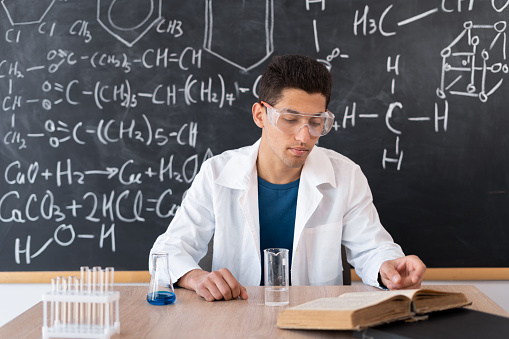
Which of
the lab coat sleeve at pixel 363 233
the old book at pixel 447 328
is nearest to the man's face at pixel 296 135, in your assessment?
the lab coat sleeve at pixel 363 233

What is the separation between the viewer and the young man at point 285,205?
202 centimetres

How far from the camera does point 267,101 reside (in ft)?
6.91

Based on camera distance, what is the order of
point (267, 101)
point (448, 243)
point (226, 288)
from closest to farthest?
point (226, 288)
point (267, 101)
point (448, 243)

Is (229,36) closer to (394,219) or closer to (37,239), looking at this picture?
(394,219)

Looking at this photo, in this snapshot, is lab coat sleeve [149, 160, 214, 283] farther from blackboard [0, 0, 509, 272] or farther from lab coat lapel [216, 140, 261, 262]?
blackboard [0, 0, 509, 272]

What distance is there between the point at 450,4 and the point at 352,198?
1.23 m

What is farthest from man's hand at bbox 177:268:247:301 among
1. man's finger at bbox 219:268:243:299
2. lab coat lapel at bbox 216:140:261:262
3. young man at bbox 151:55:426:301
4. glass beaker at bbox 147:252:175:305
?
lab coat lapel at bbox 216:140:261:262

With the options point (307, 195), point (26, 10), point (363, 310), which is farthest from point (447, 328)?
point (26, 10)

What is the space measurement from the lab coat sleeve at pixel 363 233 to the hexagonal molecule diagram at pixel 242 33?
0.90m

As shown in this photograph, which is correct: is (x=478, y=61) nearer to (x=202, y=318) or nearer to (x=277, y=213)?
(x=277, y=213)

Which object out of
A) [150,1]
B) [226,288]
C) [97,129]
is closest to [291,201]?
[226,288]

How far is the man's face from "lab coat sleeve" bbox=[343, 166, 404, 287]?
30cm

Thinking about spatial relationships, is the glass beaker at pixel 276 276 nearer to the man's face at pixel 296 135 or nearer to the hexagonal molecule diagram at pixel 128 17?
the man's face at pixel 296 135

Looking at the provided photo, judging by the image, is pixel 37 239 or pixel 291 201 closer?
pixel 291 201
